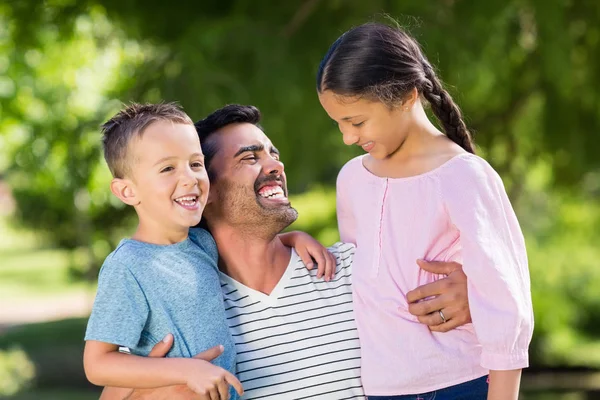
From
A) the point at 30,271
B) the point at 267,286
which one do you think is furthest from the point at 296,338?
the point at 30,271

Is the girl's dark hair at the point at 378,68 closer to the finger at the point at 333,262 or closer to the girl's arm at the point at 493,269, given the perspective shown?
the girl's arm at the point at 493,269

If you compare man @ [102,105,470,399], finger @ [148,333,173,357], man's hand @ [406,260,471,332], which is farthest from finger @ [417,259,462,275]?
finger @ [148,333,173,357]

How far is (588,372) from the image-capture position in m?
9.73

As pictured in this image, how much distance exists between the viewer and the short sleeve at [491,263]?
194cm

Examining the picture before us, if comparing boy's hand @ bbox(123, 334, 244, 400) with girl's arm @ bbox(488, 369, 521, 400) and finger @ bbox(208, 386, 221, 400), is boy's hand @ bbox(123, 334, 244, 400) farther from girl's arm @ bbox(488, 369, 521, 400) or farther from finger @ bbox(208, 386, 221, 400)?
girl's arm @ bbox(488, 369, 521, 400)

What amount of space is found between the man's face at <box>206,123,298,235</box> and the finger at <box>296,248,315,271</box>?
9cm

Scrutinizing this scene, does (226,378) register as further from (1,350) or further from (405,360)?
(1,350)

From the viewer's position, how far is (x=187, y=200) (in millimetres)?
2084

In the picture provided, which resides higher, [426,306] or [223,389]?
[426,306]

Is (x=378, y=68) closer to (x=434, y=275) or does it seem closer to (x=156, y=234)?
(x=434, y=275)

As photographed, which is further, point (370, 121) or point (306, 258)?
point (306, 258)

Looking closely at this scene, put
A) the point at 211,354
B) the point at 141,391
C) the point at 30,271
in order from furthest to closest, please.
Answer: the point at 30,271, the point at 141,391, the point at 211,354

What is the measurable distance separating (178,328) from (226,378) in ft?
0.63

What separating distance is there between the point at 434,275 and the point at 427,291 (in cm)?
6
